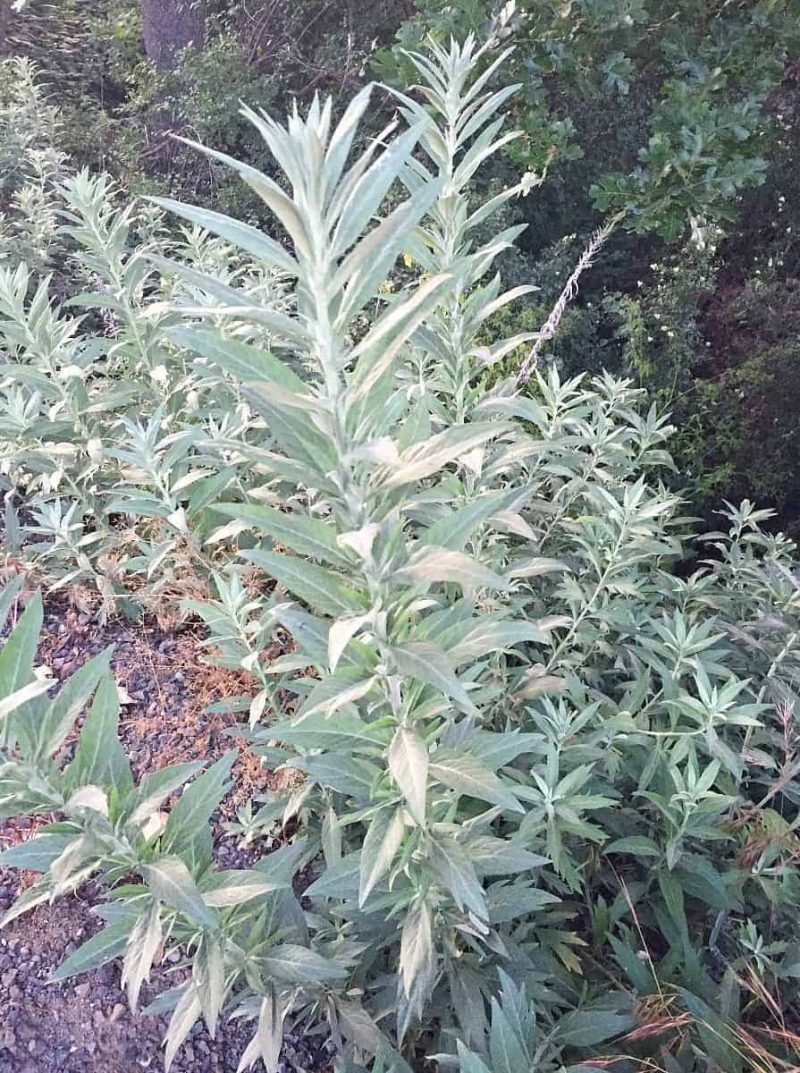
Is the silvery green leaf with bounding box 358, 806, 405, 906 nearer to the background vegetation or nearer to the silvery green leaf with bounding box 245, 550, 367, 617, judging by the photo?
→ the silvery green leaf with bounding box 245, 550, 367, 617

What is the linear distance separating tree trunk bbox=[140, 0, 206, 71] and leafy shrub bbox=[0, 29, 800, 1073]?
479 centimetres

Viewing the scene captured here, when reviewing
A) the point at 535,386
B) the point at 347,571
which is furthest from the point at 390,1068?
the point at 535,386

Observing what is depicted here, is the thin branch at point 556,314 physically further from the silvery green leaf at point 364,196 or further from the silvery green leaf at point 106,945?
the silvery green leaf at point 106,945

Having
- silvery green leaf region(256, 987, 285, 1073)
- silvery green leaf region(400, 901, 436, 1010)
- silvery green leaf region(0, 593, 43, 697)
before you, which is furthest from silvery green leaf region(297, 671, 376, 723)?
silvery green leaf region(256, 987, 285, 1073)

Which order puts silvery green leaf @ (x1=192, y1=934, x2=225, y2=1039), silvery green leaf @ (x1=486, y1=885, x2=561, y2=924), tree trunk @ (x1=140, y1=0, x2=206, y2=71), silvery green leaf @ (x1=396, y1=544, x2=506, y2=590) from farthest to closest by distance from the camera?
1. tree trunk @ (x1=140, y1=0, x2=206, y2=71)
2. silvery green leaf @ (x1=486, y1=885, x2=561, y2=924)
3. silvery green leaf @ (x1=192, y1=934, x2=225, y2=1039)
4. silvery green leaf @ (x1=396, y1=544, x2=506, y2=590)

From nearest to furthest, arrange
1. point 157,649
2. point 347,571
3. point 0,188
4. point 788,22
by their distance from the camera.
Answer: point 347,571, point 157,649, point 788,22, point 0,188

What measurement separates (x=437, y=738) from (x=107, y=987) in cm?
116

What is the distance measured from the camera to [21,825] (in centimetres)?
232

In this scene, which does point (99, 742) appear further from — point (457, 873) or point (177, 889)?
point (457, 873)

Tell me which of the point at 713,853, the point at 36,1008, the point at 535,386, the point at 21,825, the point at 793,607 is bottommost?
the point at 36,1008

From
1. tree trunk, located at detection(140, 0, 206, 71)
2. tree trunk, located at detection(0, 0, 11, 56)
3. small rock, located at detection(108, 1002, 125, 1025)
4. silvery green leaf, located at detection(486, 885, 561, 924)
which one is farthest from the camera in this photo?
tree trunk, located at detection(0, 0, 11, 56)

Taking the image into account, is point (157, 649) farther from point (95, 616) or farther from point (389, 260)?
point (389, 260)

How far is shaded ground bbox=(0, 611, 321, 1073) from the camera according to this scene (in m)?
1.93

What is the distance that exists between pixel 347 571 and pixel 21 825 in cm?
160
